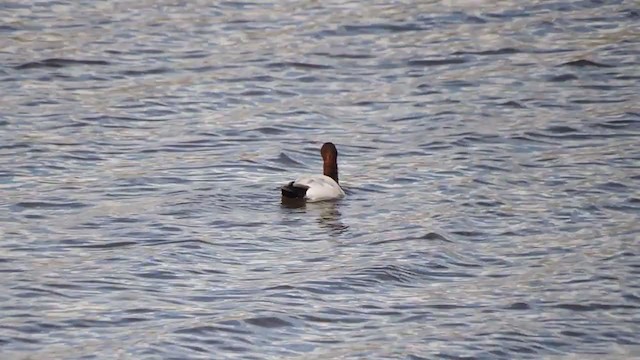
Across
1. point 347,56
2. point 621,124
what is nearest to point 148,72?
point 347,56

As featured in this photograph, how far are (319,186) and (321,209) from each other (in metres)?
0.20

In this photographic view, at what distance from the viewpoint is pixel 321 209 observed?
38.3ft

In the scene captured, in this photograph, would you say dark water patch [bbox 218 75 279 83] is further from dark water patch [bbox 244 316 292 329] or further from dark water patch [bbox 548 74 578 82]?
dark water patch [bbox 244 316 292 329]

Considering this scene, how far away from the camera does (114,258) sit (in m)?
10.0

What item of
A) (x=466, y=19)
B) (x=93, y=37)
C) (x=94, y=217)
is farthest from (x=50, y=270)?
(x=466, y=19)

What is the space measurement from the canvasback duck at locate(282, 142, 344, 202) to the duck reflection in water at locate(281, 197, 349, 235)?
1.6 inches

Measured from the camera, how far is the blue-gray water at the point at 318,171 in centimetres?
877

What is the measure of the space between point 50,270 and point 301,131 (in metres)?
4.66

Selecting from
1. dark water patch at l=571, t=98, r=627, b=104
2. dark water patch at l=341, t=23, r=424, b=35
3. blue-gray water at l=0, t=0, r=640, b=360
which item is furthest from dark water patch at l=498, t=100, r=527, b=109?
dark water patch at l=341, t=23, r=424, b=35

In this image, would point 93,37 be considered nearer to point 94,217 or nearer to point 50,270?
point 94,217

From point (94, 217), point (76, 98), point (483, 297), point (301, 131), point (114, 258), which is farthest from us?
point (76, 98)

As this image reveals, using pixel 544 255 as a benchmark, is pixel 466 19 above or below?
above

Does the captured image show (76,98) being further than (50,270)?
Yes

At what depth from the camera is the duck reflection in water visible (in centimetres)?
1133
